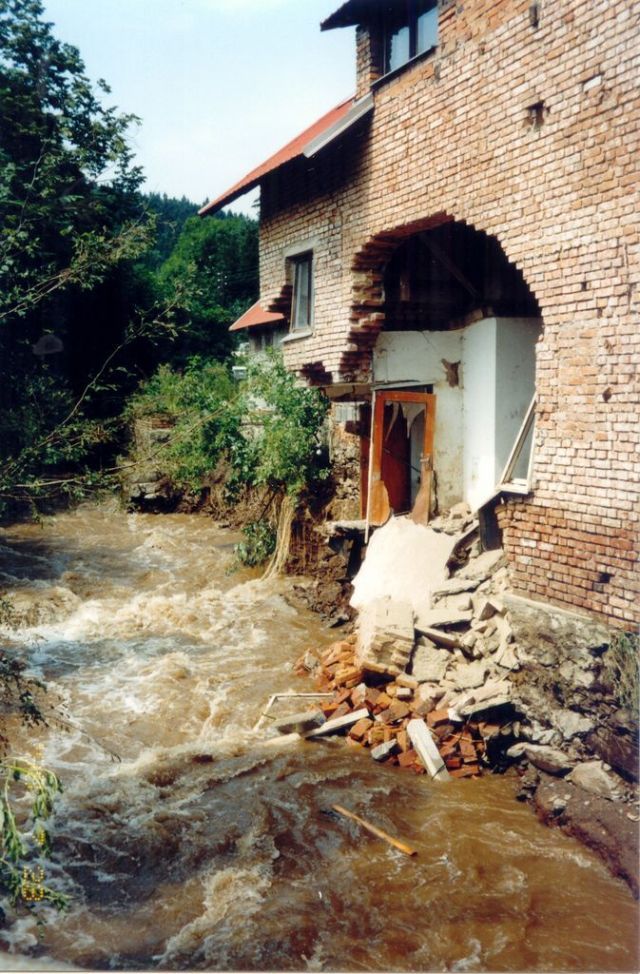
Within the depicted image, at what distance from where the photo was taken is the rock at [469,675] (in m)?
7.28

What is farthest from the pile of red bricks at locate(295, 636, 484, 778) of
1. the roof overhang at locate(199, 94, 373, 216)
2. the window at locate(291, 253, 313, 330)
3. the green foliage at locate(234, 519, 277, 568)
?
the roof overhang at locate(199, 94, 373, 216)

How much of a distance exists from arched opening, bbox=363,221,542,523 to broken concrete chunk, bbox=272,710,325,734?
375cm

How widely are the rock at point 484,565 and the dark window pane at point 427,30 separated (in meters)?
5.76

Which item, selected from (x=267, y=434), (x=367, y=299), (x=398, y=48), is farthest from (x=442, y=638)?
(x=398, y=48)

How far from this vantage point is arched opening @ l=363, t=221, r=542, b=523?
9.53m

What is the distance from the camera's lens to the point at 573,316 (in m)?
6.65

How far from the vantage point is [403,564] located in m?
9.77

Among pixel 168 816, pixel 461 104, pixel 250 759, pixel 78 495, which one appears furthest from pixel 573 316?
pixel 168 816

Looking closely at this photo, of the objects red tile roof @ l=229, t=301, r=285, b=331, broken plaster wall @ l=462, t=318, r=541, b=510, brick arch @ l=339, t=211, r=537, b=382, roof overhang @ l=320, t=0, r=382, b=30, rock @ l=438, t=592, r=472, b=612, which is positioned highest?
roof overhang @ l=320, t=0, r=382, b=30

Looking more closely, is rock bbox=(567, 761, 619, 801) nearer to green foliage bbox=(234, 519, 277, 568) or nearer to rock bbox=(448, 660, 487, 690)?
rock bbox=(448, 660, 487, 690)

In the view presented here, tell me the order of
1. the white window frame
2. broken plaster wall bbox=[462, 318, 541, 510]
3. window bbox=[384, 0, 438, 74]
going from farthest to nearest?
broken plaster wall bbox=[462, 318, 541, 510] < window bbox=[384, 0, 438, 74] < the white window frame

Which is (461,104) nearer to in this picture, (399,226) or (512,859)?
(399,226)

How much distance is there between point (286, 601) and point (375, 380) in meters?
3.69

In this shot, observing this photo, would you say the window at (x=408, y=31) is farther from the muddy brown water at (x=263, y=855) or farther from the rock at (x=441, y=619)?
the muddy brown water at (x=263, y=855)
